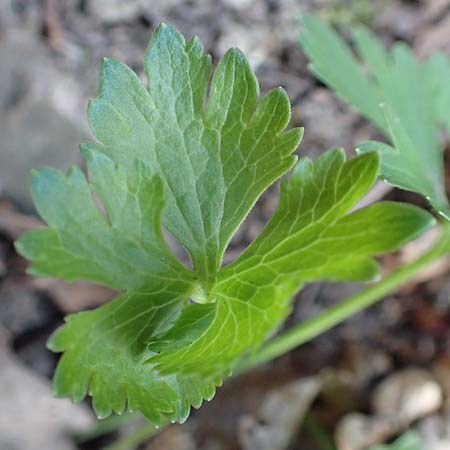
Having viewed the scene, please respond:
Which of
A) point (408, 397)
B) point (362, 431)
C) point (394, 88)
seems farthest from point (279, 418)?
point (394, 88)

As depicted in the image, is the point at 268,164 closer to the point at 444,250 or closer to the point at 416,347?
the point at 444,250

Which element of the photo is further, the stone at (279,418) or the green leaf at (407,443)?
the stone at (279,418)

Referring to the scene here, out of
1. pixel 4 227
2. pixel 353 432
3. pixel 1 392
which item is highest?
pixel 353 432

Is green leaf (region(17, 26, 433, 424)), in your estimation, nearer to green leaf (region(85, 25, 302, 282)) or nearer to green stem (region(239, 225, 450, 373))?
Result: green leaf (region(85, 25, 302, 282))

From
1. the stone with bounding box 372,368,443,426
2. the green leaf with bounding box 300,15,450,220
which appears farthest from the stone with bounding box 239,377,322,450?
the green leaf with bounding box 300,15,450,220

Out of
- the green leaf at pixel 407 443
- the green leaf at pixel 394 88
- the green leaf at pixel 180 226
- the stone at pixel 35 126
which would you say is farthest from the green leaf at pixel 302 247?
the stone at pixel 35 126

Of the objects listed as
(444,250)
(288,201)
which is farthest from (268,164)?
(444,250)

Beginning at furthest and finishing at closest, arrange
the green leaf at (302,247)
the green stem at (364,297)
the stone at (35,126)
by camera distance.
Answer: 1. the stone at (35,126)
2. the green stem at (364,297)
3. the green leaf at (302,247)

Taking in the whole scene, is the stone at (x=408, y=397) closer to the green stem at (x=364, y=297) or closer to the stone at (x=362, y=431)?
the stone at (x=362, y=431)
